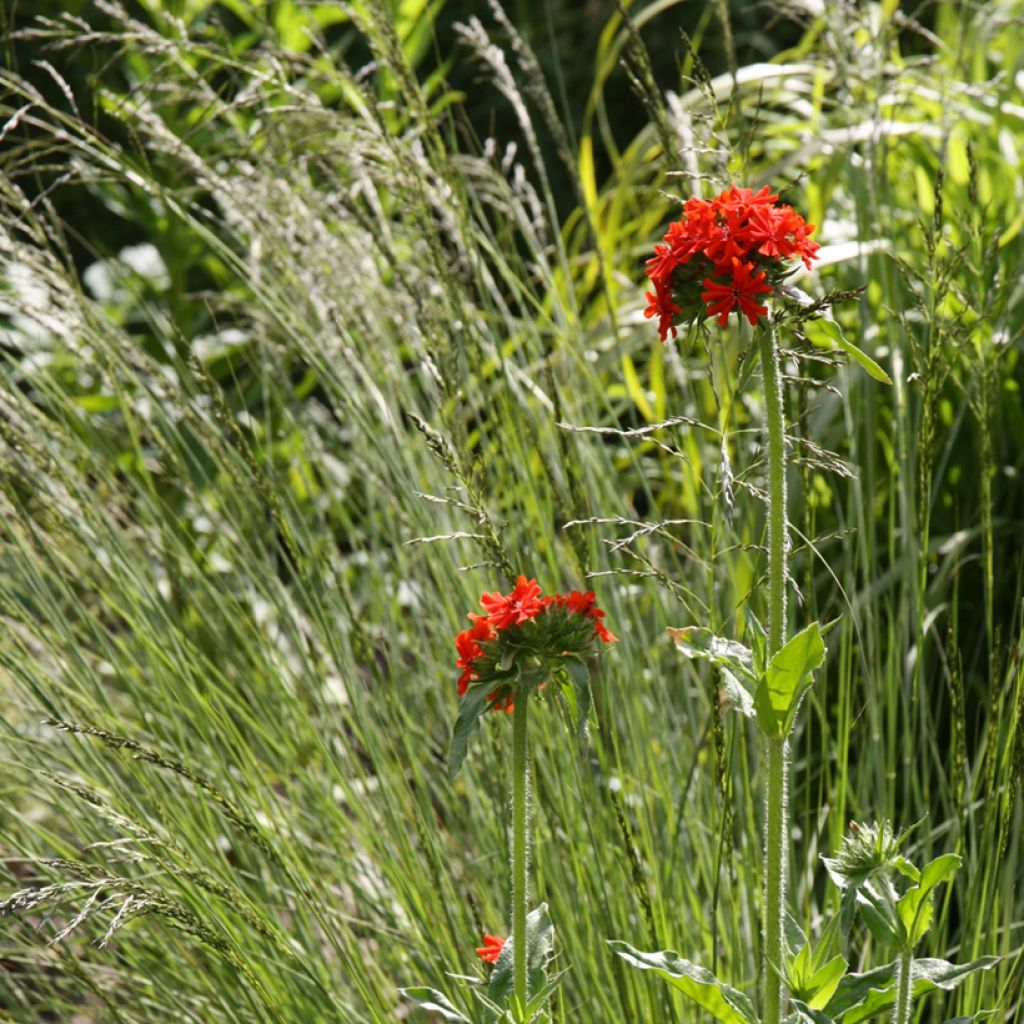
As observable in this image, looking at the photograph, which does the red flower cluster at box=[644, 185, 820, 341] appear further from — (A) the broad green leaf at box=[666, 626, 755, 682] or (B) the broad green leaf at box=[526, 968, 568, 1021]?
(B) the broad green leaf at box=[526, 968, 568, 1021]

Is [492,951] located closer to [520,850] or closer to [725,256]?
[520,850]

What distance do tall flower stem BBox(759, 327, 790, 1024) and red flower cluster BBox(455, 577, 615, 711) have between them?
0.10m

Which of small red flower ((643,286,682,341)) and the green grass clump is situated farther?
the green grass clump

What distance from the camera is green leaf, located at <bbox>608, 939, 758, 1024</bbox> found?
30.6 inches

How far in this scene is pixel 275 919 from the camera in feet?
3.87

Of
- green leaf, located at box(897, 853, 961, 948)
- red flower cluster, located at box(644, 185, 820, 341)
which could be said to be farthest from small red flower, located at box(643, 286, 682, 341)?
green leaf, located at box(897, 853, 961, 948)

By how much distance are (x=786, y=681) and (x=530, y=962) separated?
24cm

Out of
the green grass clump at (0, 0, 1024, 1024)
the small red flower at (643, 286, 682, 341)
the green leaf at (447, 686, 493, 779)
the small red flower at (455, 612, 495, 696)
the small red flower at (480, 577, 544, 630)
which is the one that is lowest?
the green grass clump at (0, 0, 1024, 1024)

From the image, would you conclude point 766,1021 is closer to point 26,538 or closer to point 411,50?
point 26,538

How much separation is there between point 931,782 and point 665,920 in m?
0.71

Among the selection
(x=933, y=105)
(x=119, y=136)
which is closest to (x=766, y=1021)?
(x=933, y=105)

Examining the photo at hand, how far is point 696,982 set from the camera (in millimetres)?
792

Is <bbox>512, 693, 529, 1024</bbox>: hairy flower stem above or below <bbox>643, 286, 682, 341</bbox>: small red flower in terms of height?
below

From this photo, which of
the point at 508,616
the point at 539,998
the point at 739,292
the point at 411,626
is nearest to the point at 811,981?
the point at 539,998
